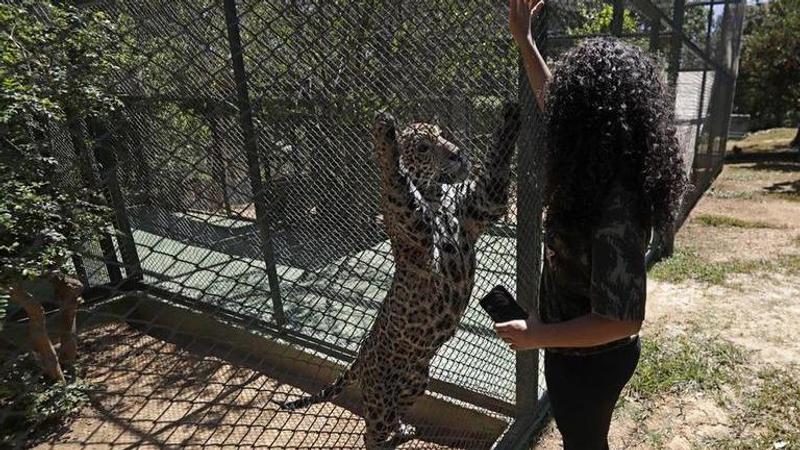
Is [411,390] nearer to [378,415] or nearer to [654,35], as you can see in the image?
[378,415]

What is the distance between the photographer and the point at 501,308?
1614mm

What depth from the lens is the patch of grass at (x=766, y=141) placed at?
14.5 m

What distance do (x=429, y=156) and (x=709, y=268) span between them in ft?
13.6

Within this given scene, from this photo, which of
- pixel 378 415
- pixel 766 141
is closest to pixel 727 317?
pixel 378 415

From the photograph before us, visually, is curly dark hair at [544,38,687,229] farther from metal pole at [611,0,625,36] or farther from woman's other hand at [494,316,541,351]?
metal pole at [611,0,625,36]

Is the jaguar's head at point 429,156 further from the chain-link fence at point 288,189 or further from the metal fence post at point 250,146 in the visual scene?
the metal fence post at point 250,146

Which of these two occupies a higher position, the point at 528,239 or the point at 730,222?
the point at 528,239

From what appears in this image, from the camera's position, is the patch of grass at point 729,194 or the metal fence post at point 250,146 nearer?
the metal fence post at point 250,146

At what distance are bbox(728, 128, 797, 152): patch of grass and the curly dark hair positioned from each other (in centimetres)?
1570

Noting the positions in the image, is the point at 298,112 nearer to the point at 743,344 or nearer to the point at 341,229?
the point at 341,229

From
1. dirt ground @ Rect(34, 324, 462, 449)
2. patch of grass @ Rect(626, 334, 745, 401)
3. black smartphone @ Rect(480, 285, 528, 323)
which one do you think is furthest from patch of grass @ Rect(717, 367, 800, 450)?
black smartphone @ Rect(480, 285, 528, 323)

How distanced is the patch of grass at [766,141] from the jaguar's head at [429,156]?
1544cm

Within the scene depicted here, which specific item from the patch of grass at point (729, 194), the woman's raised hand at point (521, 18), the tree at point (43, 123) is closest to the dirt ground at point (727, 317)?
the patch of grass at point (729, 194)

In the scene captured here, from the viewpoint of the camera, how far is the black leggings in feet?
5.46
